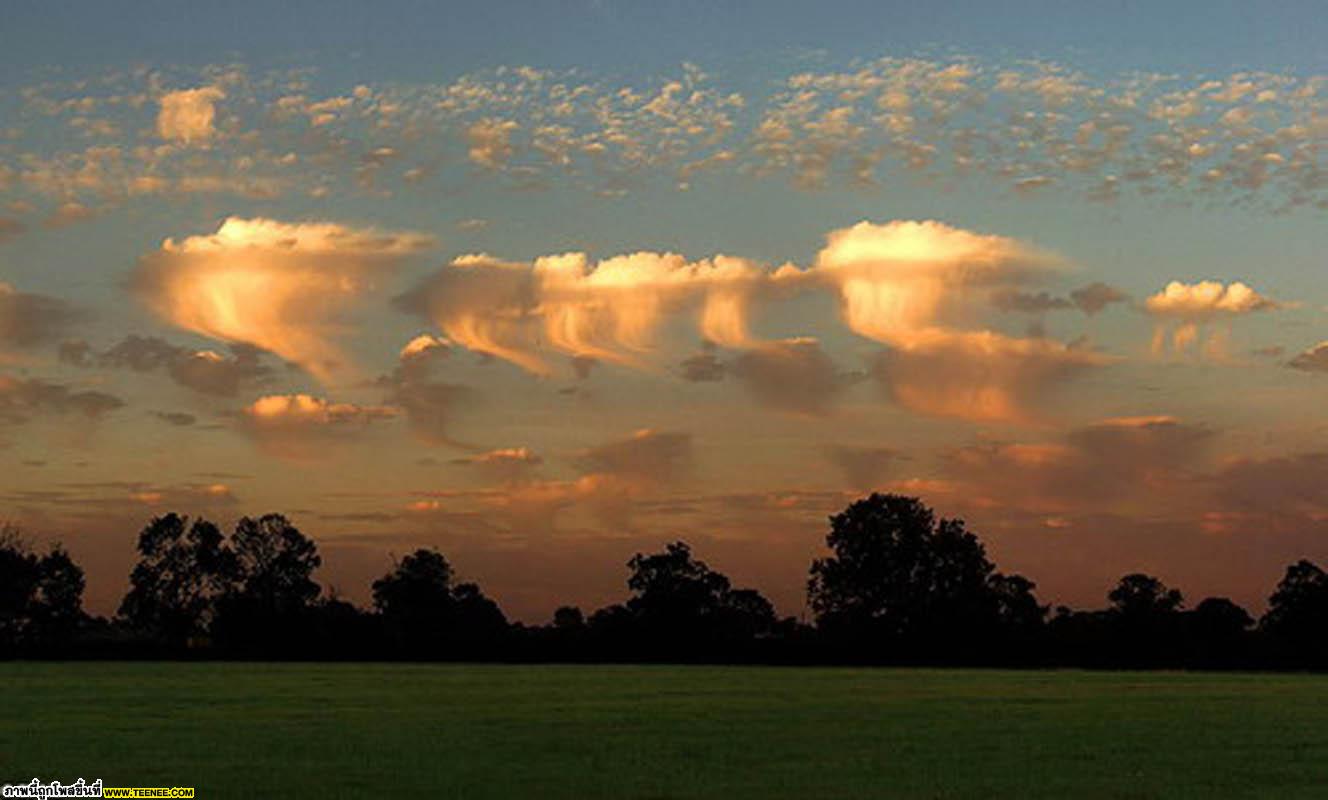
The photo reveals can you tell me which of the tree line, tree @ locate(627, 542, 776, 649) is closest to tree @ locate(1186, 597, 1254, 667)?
the tree line

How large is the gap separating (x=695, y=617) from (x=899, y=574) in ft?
72.9

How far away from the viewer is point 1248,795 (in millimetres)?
22594

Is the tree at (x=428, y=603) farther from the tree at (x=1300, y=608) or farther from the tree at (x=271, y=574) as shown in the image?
the tree at (x=1300, y=608)

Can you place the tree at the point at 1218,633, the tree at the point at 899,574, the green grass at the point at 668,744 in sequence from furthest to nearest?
the tree at the point at 899,574
the tree at the point at 1218,633
the green grass at the point at 668,744

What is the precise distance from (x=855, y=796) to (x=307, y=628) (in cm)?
11001

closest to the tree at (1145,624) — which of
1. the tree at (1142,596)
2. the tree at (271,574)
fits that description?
the tree at (1142,596)

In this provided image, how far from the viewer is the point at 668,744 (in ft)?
100

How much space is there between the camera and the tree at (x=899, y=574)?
15088 centimetres

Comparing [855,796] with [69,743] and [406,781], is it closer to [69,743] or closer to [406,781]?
[406,781]

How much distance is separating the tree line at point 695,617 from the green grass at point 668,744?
63685mm

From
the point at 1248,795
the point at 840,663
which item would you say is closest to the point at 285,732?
the point at 1248,795

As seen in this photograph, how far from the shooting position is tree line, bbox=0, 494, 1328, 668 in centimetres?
11806

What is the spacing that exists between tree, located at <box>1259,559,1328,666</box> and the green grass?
369 ft

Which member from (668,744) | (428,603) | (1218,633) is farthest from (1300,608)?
(668,744)
